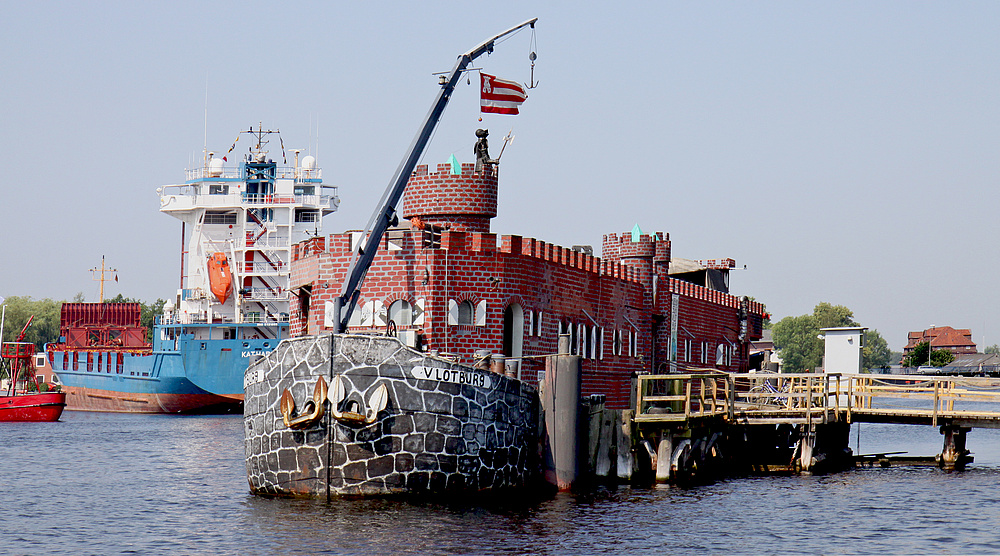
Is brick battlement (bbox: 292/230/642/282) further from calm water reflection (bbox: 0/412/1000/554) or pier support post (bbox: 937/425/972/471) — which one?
pier support post (bbox: 937/425/972/471)

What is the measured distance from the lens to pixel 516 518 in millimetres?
22969

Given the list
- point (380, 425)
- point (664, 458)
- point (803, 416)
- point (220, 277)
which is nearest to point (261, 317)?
point (220, 277)

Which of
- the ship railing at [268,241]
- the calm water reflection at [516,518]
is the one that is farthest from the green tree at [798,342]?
the calm water reflection at [516,518]

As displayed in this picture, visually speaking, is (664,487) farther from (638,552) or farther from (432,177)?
(432,177)

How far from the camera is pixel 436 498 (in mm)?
23938

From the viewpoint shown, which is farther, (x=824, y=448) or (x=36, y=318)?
(x=36, y=318)

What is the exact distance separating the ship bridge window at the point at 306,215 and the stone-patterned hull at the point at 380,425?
49.0m

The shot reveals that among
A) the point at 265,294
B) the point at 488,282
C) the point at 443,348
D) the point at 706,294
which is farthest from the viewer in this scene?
the point at 265,294

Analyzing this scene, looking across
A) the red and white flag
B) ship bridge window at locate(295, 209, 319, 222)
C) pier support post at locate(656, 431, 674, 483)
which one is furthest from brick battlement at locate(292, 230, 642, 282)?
ship bridge window at locate(295, 209, 319, 222)

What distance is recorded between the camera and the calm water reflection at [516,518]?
2097 centimetres

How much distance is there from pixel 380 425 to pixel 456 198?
924cm

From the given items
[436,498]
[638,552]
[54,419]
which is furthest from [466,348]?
[54,419]

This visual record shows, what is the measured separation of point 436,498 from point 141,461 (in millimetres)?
18795

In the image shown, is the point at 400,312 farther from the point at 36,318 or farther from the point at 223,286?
the point at 36,318
